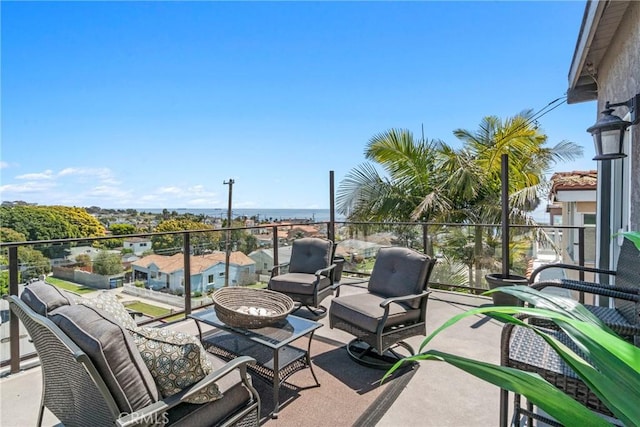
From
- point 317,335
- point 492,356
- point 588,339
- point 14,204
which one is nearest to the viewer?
point 588,339

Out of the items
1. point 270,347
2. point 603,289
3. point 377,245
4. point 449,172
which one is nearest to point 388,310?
point 270,347

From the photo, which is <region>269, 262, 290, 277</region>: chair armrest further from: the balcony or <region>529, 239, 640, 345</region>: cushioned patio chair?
<region>529, 239, 640, 345</region>: cushioned patio chair

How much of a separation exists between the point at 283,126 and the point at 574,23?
10268 millimetres

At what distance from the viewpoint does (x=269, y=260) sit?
5.26m

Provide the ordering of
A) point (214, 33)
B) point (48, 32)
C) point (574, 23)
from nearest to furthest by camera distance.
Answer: point (574, 23) < point (48, 32) < point (214, 33)

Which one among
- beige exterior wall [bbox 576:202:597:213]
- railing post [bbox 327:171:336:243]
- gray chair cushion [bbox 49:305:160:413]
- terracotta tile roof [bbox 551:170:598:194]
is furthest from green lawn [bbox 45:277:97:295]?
beige exterior wall [bbox 576:202:597:213]

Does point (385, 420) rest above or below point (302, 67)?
below

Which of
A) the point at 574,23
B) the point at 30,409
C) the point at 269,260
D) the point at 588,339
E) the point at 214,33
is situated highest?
the point at 214,33

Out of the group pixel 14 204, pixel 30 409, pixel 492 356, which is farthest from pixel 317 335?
pixel 14 204

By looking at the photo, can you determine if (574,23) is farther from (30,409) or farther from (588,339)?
(30,409)

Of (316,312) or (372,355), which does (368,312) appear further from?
(316,312)

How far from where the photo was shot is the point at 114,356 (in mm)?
1342

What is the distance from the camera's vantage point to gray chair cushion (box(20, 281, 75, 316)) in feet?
5.32

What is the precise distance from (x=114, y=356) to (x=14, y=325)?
2.44m
